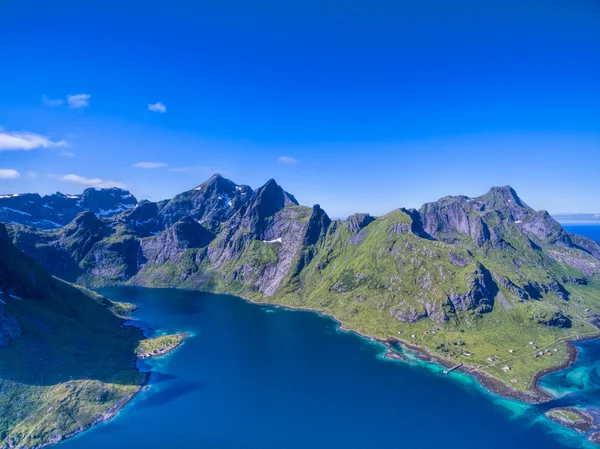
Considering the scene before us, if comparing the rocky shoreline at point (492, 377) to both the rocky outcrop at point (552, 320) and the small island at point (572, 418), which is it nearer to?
the small island at point (572, 418)

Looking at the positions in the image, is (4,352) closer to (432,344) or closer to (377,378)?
(377,378)

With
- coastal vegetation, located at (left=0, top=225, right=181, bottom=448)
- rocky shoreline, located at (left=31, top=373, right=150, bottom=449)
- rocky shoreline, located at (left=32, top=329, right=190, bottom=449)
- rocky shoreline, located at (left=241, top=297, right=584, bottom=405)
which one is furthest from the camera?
rocky shoreline, located at (left=241, top=297, right=584, bottom=405)

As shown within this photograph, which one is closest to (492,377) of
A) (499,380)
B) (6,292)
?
(499,380)

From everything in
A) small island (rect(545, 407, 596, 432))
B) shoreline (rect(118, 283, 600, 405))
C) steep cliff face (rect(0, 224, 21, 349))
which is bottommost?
small island (rect(545, 407, 596, 432))

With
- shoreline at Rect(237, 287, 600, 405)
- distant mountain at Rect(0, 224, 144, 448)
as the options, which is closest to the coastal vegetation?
distant mountain at Rect(0, 224, 144, 448)

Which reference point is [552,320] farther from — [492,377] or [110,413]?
[110,413]

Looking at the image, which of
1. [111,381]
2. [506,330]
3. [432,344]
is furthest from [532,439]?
[111,381]

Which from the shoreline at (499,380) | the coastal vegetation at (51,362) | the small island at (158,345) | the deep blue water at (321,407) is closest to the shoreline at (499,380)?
the shoreline at (499,380)

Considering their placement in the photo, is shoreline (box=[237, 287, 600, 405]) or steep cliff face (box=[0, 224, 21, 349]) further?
shoreline (box=[237, 287, 600, 405])

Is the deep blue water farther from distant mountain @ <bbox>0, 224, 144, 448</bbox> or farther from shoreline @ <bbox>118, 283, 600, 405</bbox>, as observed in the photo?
distant mountain @ <bbox>0, 224, 144, 448</bbox>
